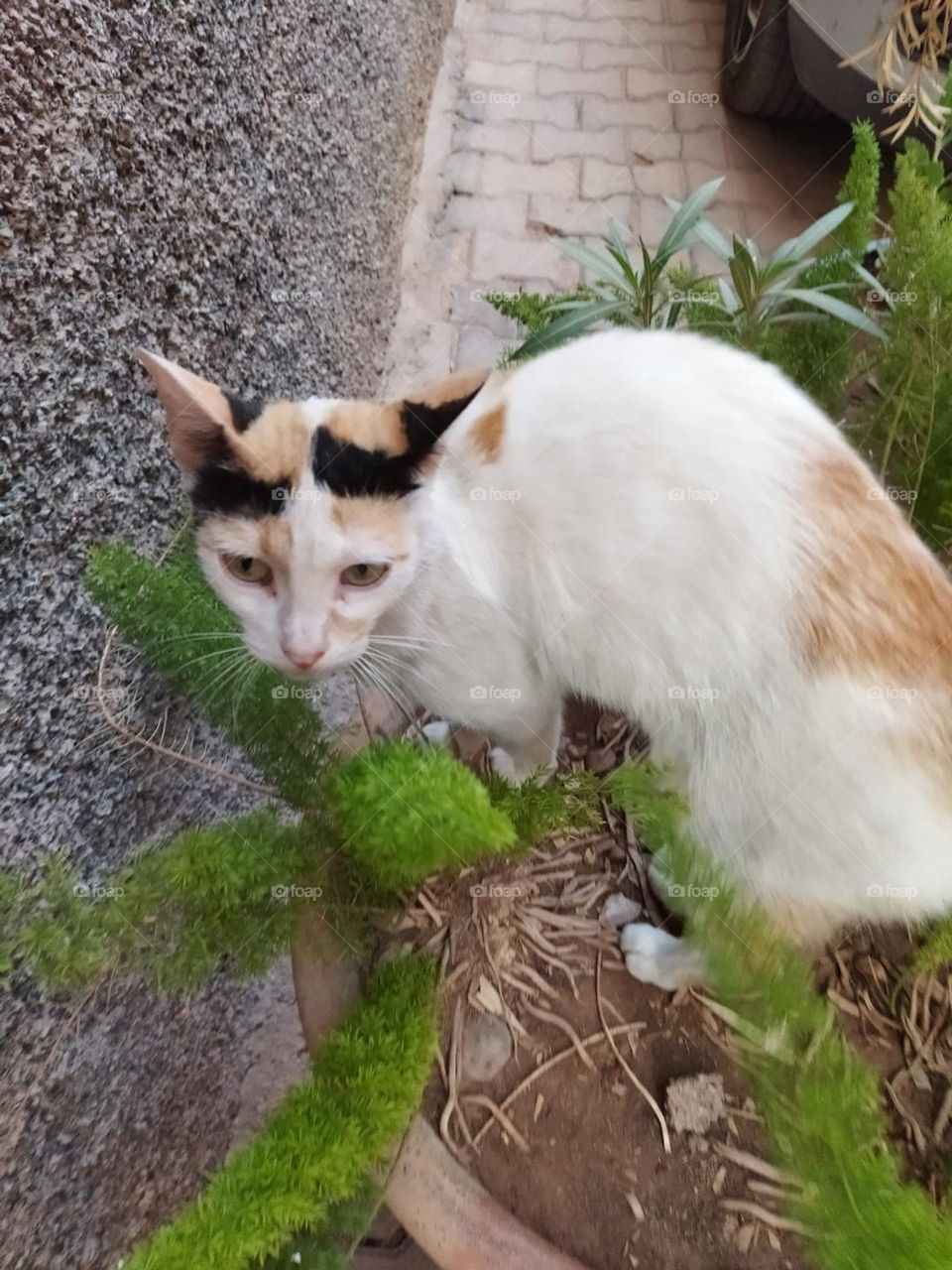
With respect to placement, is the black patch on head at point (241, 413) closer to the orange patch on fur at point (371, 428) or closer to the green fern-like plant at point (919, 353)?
the orange patch on fur at point (371, 428)

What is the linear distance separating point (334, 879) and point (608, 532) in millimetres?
424

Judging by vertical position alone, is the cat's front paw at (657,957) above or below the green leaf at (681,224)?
below

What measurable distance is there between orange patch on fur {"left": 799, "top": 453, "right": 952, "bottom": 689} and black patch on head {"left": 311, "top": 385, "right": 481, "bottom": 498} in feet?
1.17

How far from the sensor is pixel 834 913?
0.82 metres

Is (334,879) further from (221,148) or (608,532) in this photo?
(221,148)

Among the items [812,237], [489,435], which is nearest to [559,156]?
[812,237]

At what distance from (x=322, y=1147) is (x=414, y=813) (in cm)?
29

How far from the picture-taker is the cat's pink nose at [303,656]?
74cm

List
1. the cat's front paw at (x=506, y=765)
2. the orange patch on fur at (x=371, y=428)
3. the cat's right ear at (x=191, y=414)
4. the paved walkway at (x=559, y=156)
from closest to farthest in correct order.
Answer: the cat's right ear at (x=191, y=414), the orange patch on fur at (x=371, y=428), the cat's front paw at (x=506, y=765), the paved walkway at (x=559, y=156)

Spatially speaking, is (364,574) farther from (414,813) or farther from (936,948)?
(936,948)

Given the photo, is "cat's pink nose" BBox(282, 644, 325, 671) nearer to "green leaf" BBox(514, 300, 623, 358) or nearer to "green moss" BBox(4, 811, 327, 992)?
"green moss" BBox(4, 811, 327, 992)

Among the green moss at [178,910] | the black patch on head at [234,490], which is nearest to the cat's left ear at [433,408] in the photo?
the black patch on head at [234,490]

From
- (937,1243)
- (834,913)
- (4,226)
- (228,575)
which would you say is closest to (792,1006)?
(937,1243)

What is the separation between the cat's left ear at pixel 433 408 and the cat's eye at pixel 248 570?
0.55 feet
